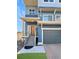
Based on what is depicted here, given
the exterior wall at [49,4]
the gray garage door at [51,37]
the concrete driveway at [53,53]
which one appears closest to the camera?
the concrete driveway at [53,53]

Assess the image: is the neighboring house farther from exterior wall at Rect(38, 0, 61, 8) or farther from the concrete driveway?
the concrete driveway

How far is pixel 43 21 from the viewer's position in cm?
1332

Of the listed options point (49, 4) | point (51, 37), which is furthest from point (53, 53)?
point (49, 4)

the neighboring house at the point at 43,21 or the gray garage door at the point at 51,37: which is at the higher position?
the neighboring house at the point at 43,21

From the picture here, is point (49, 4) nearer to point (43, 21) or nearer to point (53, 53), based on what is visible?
point (43, 21)

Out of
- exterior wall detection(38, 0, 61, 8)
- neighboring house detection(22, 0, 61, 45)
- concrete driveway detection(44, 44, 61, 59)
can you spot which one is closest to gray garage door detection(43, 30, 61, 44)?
neighboring house detection(22, 0, 61, 45)

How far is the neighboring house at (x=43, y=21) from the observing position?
44.7 ft

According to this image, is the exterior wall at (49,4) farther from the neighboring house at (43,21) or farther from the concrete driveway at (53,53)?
the concrete driveway at (53,53)

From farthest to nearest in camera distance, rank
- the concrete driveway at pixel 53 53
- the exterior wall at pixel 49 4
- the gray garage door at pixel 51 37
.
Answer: the exterior wall at pixel 49 4, the gray garage door at pixel 51 37, the concrete driveway at pixel 53 53

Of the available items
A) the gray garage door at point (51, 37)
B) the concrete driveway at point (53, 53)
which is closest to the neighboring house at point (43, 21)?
the gray garage door at point (51, 37)

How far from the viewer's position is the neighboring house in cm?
1363

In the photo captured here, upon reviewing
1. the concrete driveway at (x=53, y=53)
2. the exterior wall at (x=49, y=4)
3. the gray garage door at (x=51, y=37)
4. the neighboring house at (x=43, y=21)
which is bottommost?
the concrete driveway at (x=53, y=53)
